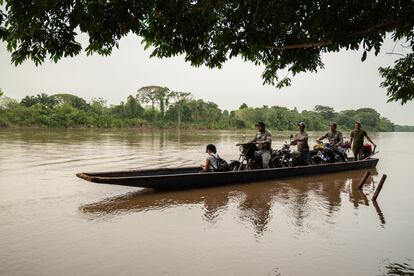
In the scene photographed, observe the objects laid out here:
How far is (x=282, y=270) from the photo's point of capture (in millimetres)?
4473

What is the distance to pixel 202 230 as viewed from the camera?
233 inches

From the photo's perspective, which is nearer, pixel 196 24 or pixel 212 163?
pixel 196 24

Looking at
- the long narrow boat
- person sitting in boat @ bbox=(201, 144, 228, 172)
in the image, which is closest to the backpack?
person sitting in boat @ bbox=(201, 144, 228, 172)

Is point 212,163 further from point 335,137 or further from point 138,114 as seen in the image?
point 138,114

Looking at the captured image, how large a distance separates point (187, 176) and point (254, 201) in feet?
5.40

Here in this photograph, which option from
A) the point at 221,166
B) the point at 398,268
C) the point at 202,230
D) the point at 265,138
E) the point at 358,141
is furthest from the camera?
the point at 358,141

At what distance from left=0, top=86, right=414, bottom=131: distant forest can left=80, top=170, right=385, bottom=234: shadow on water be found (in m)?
43.6

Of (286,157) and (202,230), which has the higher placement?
(286,157)

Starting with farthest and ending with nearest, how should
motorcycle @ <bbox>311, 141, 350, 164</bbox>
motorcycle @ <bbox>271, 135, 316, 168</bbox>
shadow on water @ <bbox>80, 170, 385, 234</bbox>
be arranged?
motorcycle @ <bbox>311, 141, 350, 164</bbox> → motorcycle @ <bbox>271, 135, 316, 168</bbox> → shadow on water @ <bbox>80, 170, 385, 234</bbox>

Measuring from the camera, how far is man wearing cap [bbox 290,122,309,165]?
11.5 m

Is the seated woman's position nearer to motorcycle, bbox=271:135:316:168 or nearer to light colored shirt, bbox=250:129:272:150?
light colored shirt, bbox=250:129:272:150

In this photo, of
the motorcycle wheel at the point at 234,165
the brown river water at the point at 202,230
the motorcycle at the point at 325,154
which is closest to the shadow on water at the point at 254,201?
the brown river water at the point at 202,230

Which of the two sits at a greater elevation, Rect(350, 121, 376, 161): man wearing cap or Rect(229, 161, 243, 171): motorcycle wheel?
Rect(350, 121, 376, 161): man wearing cap

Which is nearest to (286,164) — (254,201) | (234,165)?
(234,165)
